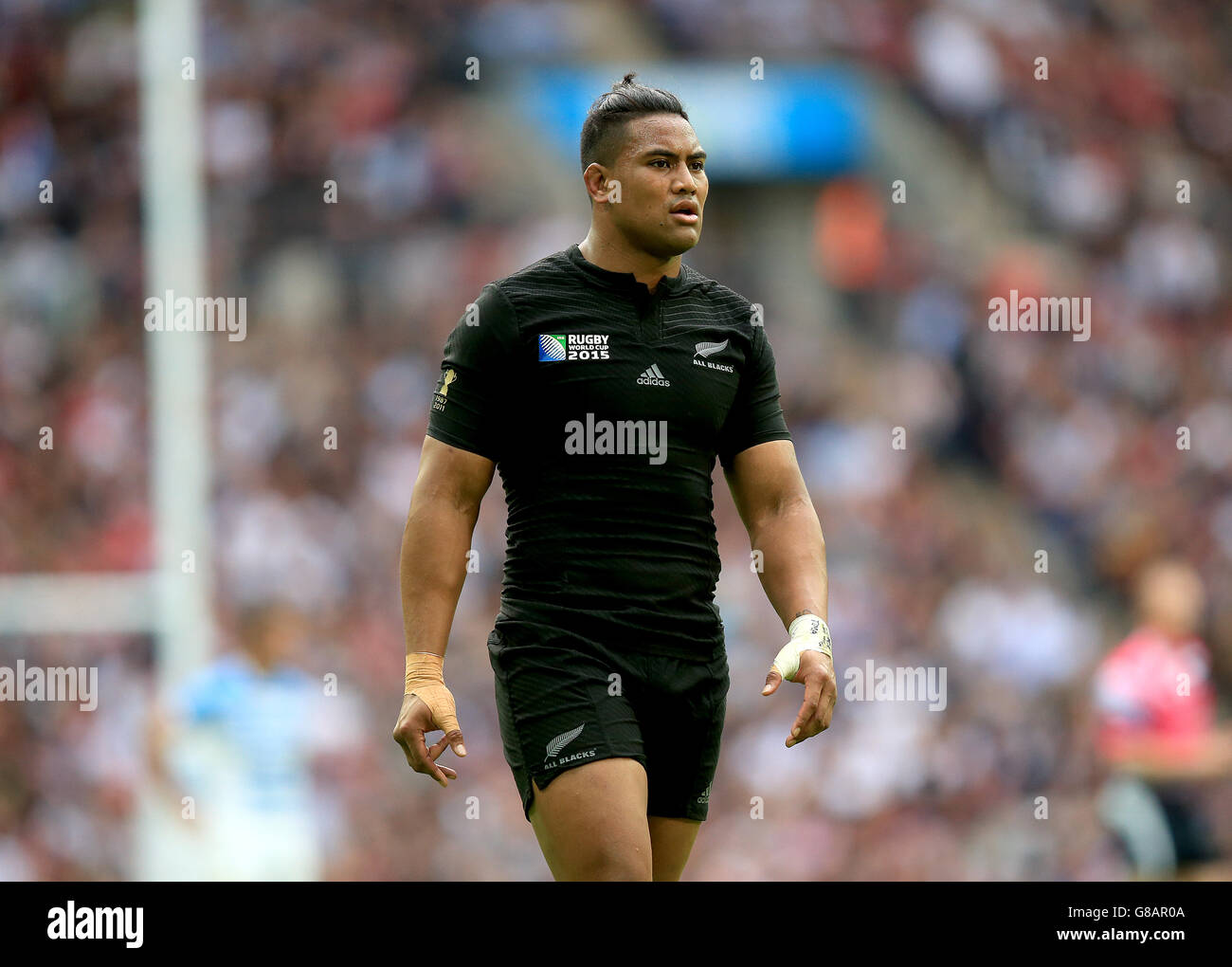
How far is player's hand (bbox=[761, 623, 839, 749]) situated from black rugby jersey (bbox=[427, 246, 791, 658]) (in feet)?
1.04

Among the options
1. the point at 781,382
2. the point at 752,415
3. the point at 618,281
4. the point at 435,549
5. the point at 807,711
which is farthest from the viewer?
the point at 781,382

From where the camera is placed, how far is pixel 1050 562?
1209 cm

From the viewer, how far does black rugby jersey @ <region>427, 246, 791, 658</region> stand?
4.28 meters

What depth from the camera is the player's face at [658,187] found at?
4.39 meters

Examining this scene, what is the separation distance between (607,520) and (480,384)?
46cm

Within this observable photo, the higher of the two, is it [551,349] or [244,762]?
[551,349]

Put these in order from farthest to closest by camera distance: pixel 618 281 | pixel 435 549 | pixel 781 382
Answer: pixel 781 382, pixel 618 281, pixel 435 549

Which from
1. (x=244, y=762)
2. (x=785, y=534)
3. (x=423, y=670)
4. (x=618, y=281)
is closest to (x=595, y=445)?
(x=618, y=281)

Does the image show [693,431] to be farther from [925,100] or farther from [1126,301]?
[925,100]

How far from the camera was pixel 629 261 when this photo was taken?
14.7 feet

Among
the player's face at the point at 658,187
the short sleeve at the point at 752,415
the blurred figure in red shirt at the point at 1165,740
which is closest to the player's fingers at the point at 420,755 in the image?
the short sleeve at the point at 752,415

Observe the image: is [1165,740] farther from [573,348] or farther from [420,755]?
[420,755]

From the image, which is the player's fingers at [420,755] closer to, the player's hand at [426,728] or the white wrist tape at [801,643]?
the player's hand at [426,728]

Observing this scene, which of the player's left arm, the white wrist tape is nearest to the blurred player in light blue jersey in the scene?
the player's left arm
